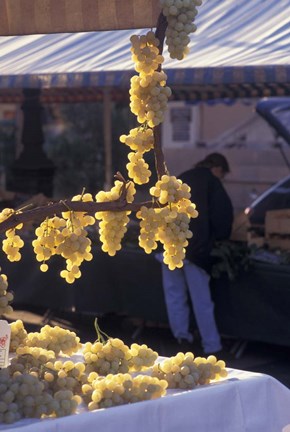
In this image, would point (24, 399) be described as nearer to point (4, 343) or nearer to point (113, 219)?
point (4, 343)

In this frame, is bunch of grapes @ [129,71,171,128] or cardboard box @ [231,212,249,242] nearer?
bunch of grapes @ [129,71,171,128]

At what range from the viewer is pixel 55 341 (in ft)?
13.7

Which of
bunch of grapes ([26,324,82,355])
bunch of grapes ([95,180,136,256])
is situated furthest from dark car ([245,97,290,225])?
bunch of grapes ([95,180,136,256])

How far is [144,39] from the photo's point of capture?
372 centimetres

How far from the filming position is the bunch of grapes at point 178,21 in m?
3.59

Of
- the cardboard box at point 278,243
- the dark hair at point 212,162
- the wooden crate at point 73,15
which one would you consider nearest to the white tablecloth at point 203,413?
the wooden crate at point 73,15

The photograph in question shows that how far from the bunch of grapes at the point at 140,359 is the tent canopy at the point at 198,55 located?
3727 millimetres

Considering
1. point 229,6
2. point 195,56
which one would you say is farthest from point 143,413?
point 229,6

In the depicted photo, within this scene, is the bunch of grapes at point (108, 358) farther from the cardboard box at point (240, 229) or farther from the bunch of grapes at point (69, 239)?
the cardboard box at point (240, 229)

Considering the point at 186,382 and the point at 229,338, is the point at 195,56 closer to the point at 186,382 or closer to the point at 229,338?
the point at 229,338

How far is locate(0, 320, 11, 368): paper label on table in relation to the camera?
12.1ft

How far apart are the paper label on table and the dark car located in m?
6.27

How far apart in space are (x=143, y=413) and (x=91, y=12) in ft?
5.17

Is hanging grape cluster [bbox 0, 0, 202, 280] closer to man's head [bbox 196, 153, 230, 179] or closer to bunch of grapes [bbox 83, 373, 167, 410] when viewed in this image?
bunch of grapes [bbox 83, 373, 167, 410]
